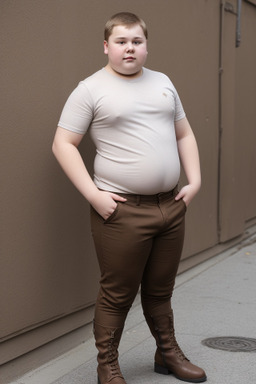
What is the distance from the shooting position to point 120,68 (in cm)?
359

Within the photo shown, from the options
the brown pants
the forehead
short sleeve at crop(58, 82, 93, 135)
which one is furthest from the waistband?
the forehead

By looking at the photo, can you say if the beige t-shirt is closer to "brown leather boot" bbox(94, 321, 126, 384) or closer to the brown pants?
the brown pants

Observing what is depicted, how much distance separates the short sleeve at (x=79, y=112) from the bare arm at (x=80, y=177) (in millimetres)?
37

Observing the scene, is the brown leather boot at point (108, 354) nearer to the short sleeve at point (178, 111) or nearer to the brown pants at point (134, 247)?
the brown pants at point (134, 247)

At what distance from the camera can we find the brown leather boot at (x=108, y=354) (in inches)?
144

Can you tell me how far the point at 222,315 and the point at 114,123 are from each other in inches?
89.6

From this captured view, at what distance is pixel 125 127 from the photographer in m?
3.56

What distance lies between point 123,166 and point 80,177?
0.73 ft

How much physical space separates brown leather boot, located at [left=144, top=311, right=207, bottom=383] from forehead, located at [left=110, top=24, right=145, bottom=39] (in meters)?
1.53

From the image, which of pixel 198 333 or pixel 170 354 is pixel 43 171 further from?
pixel 198 333

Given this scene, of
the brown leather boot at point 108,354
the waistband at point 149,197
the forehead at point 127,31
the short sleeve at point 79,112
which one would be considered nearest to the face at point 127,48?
the forehead at point 127,31

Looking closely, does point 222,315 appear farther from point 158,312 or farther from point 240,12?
point 240,12

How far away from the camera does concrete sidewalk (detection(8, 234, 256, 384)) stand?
4012 millimetres

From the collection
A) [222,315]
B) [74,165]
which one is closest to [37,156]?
[74,165]
